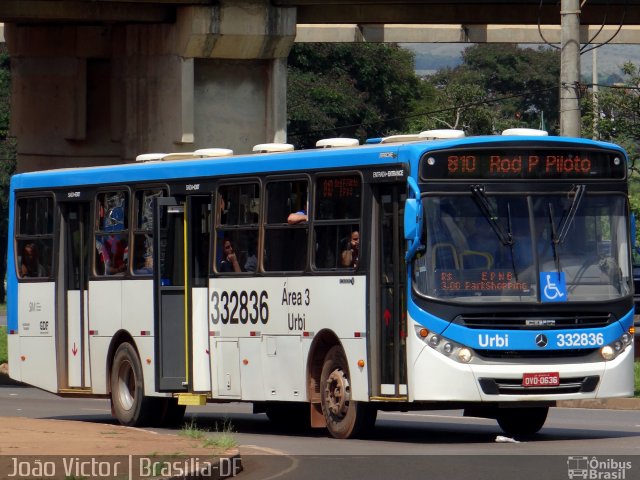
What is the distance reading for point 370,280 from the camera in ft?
50.3

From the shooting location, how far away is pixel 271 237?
657 inches

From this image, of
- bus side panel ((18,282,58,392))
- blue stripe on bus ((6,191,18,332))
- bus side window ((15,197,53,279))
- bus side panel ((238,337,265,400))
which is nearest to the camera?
bus side panel ((238,337,265,400))

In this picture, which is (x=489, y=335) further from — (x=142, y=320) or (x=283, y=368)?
(x=142, y=320)

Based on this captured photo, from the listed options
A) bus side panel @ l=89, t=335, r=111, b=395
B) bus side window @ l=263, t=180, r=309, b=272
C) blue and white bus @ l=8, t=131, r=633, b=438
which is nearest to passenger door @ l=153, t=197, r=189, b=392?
blue and white bus @ l=8, t=131, r=633, b=438

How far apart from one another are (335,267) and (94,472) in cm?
481

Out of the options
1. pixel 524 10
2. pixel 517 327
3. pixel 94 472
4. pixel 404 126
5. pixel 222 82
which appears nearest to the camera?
pixel 94 472

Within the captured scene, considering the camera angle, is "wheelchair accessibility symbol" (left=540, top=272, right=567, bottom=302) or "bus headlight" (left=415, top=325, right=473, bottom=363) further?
"wheelchair accessibility symbol" (left=540, top=272, right=567, bottom=302)

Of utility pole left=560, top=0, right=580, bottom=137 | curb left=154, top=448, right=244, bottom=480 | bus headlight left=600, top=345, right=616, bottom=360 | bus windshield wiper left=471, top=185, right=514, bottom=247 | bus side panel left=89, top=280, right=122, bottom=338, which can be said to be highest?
utility pole left=560, top=0, right=580, bottom=137

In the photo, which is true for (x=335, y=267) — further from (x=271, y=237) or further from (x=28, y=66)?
(x=28, y=66)

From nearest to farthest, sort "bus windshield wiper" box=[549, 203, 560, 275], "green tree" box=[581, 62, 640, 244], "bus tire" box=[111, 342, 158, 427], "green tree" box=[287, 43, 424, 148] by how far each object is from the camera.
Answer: "bus windshield wiper" box=[549, 203, 560, 275]
"bus tire" box=[111, 342, 158, 427]
"green tree" box=[581, 62, 640, 244]
"green tree" box=[287, 43, 424, 148]

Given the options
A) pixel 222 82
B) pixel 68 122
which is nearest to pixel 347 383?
pixel 222 82

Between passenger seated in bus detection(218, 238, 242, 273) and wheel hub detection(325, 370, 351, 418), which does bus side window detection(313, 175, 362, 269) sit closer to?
wheel hub detection(325, 370, 351, 418)

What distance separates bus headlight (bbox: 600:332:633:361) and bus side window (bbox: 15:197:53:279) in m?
7.38

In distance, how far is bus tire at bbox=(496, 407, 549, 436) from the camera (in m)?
16.1
